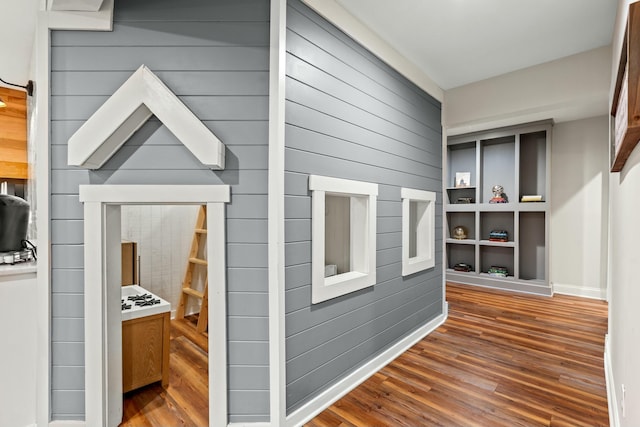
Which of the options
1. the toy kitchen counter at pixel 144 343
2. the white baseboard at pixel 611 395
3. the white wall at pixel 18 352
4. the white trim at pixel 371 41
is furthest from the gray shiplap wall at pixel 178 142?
the white baseboard at pixel 611 395

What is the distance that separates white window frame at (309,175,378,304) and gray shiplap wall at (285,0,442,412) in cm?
5

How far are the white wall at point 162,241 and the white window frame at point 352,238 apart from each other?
233 centimetres

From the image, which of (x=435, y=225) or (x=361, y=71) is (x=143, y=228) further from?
(x=435, y=225)

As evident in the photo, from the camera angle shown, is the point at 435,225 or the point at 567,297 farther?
the point at 567,297

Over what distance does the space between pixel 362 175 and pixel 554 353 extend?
255cm

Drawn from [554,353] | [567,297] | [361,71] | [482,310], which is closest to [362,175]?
[361,71]

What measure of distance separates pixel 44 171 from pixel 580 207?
6.46 metres

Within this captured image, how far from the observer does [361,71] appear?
2.47 meters

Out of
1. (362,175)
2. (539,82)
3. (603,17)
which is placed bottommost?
(362,175)

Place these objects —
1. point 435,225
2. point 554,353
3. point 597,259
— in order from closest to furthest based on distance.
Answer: point 554,353
point 435,225
point 597,259

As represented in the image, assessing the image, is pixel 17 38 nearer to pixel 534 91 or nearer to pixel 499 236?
pixel 534 91

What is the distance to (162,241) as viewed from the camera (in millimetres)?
3713

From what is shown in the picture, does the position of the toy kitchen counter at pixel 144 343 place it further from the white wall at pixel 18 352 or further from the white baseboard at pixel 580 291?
the white baseboard at pixel 580 291

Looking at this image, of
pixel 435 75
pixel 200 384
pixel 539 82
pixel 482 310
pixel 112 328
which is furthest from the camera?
pixel 482 310
